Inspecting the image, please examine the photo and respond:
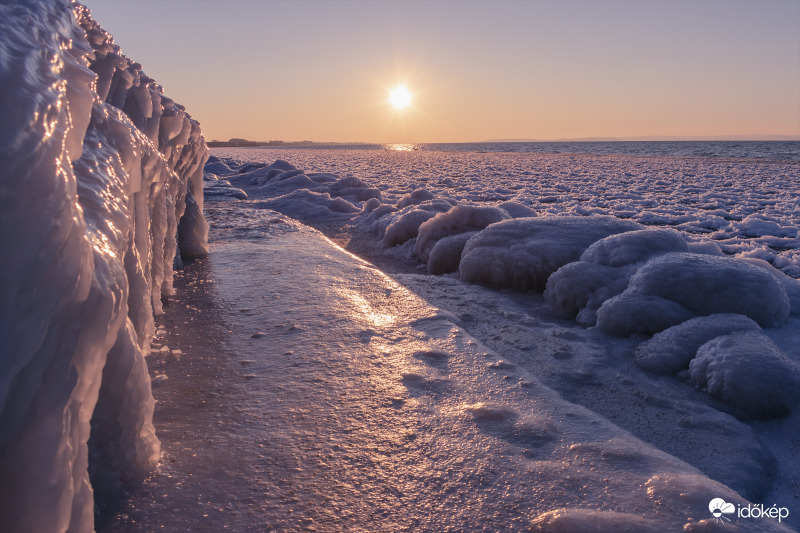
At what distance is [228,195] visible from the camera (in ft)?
27.4

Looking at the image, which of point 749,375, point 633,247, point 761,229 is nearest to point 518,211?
point 633,247

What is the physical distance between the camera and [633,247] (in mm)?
3381

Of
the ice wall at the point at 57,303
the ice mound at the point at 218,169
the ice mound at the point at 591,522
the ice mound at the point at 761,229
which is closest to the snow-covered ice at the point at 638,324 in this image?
the ice mound at the point at 591,522

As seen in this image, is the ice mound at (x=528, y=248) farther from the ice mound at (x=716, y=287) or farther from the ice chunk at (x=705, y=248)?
the ice mound at (x=716, y=287)

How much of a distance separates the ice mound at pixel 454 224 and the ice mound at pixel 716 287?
6.03 ft

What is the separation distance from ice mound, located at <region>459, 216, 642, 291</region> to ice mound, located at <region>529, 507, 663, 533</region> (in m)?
2.47

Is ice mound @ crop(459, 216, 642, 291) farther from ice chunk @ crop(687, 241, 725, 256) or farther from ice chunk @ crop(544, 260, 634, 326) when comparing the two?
ice chunk @ crop(687, 241, 725, 256)

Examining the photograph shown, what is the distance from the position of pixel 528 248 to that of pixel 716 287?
4.14 feet

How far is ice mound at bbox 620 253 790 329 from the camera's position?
2766mm

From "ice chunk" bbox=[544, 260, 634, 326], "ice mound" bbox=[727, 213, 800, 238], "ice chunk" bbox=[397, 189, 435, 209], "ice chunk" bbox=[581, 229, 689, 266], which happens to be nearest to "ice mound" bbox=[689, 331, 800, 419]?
"ice chunk" bbox=[544, 260, 634, 326]

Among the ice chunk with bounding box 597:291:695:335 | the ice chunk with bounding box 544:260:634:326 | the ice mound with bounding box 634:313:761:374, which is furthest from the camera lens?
the ice chunk with bounding box 544:260:634:326

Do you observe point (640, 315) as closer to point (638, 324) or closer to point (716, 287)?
point (638, 324)

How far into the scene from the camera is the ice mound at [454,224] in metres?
4.67

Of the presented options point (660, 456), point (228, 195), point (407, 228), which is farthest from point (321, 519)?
point (228, 195)
